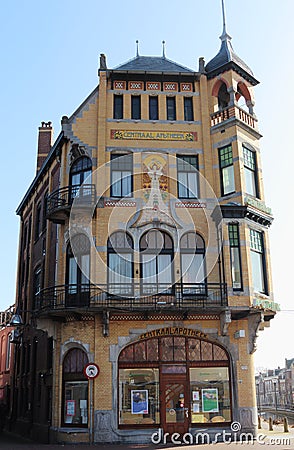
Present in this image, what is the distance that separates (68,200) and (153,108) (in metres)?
5.97

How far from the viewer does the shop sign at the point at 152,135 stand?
898 inches

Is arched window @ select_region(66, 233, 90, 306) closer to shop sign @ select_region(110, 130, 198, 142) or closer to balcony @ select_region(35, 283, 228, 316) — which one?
balcony @ select_region(35, 283, 228, 316)

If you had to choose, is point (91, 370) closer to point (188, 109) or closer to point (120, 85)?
point (188, 109)

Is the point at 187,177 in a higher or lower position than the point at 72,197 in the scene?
higher

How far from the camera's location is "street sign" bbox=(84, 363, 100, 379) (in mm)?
19266

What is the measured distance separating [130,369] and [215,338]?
368 cm

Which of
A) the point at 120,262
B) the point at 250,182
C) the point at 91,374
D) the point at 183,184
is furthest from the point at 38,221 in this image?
the point at 250,182

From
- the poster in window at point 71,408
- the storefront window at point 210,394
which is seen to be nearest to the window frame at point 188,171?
the storefront window at point 210,394

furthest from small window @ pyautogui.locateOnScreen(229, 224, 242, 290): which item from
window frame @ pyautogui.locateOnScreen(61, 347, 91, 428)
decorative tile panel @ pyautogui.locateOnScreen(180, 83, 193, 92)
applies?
decorative tile panel @ pyautogui.locateOnScreen(180, 83, 193, 92)

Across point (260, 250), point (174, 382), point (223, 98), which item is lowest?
point (174, 382)

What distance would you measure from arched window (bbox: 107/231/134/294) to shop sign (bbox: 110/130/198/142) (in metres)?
4.54

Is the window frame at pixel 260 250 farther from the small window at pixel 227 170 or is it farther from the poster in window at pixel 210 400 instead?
the poster in window at pixel 210 400

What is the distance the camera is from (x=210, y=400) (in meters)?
19.9

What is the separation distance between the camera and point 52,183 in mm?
26453
